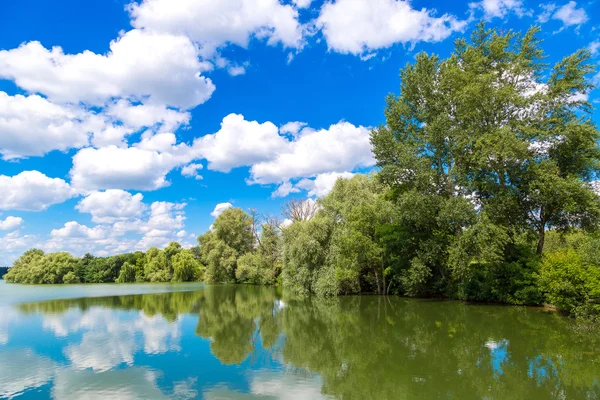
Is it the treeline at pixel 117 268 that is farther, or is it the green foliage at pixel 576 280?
the treeline at pixel 117 268

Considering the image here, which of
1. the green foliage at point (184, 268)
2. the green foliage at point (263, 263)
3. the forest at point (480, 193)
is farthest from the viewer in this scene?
the green foliage at point (184, 268)

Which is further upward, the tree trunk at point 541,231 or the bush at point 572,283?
the tree trunk at point 541,231

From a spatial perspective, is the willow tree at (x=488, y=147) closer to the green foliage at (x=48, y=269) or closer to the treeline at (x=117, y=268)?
the treeline at (x=117, y=268)

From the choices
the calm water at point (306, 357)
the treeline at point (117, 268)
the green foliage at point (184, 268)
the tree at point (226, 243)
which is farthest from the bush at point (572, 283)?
the treeline at point (117, 268)

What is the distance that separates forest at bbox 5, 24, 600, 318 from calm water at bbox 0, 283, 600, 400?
357 centimetres

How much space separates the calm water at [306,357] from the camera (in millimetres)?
7938

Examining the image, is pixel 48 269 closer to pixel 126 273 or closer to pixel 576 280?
pixel 126 273

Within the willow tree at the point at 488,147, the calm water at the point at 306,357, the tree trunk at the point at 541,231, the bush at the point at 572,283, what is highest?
the willow tree at the point at 488,147

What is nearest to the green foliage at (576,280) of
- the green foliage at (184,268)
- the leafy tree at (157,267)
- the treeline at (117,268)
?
the green foliage at (184,268)

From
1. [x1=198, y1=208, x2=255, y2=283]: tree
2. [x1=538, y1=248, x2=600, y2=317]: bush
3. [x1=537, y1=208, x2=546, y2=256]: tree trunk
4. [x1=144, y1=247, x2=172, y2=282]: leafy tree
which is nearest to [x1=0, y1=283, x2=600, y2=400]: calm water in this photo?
[x1=538, y1=248, x2=600, y2=317]: bush

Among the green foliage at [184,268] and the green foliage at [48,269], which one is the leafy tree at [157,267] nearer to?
the green foliage at [184,268]

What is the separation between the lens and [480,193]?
23859 mm

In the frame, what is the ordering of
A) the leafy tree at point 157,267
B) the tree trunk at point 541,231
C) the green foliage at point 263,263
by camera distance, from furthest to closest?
the leafy tree at point 157,267 → the green foliage at point 263,263 → the tree trunk at point 541,231

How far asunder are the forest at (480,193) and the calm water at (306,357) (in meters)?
3.57
